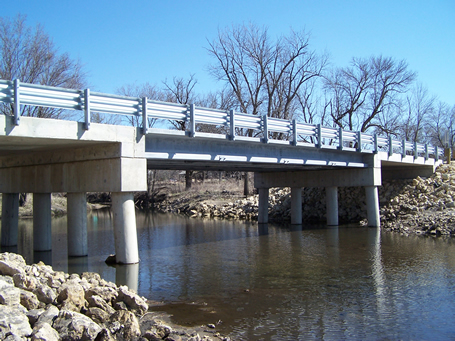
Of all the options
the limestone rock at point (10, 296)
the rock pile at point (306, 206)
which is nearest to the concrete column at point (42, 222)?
the limestone rock at point (10, 296)

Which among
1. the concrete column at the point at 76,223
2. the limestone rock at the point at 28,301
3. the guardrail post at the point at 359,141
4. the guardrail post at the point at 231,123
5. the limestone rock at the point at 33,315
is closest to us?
the limestone rock at the point at 33,315

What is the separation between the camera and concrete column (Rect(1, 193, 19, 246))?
1923cm

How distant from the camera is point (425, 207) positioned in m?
26.6

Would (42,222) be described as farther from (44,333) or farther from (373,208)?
(373,208)

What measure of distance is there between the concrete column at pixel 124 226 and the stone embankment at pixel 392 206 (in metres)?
15.7

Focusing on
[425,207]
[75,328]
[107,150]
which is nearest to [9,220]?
[107,150]

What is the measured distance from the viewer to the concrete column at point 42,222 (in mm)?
17859

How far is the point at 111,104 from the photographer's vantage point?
13.6 m

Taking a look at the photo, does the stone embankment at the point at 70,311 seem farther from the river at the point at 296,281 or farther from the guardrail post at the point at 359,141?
the guardrail post at the point at 359,141

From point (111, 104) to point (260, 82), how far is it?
30567mm

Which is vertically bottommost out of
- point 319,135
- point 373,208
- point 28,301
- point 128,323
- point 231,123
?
point 128,323

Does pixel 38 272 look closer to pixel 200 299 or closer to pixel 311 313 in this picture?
pixel 200 299

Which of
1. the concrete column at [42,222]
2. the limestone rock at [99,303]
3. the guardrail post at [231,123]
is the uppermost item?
the guardrail post at [231,123]

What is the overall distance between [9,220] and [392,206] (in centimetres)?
2207
